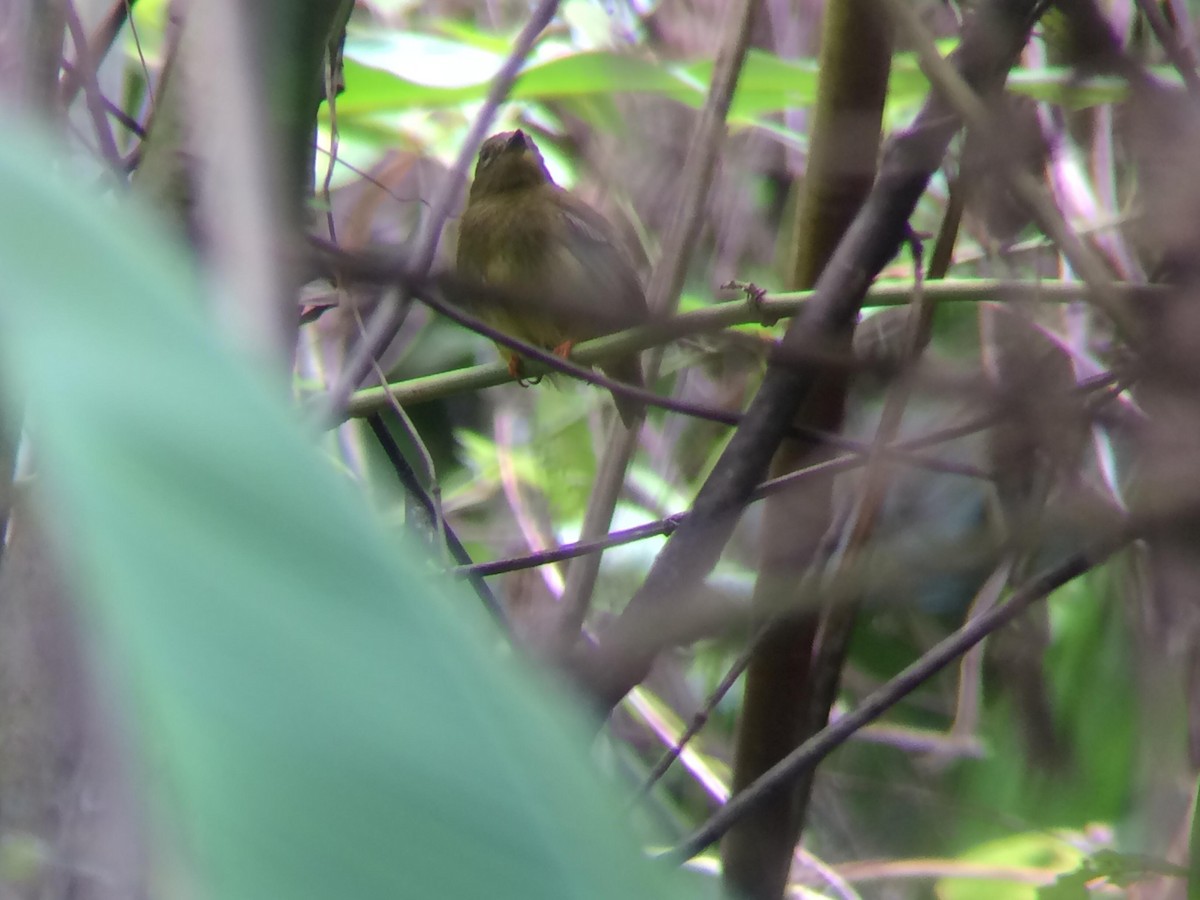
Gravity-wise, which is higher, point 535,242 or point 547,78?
point 547,78

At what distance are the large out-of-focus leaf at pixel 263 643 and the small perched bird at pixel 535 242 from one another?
6.44ft

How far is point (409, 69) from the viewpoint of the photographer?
6.27 feet

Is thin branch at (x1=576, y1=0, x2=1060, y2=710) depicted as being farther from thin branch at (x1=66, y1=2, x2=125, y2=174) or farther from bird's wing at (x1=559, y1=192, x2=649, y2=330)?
bird's wing at (x1=559, y1=192, x2=649, y2=330)

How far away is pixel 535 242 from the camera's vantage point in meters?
2.46

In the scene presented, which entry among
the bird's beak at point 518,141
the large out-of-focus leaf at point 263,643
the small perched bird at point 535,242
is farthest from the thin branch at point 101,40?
the bird's beak at point 518,141

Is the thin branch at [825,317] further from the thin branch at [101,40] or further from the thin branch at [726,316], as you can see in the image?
the thin branch at [101,40]

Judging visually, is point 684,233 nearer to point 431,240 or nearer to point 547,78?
point 431,240

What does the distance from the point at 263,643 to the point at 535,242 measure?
7.37 feet

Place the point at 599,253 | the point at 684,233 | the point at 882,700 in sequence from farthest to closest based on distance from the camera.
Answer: the point at 599,253 → the point at 684,233 → the point at 882,700

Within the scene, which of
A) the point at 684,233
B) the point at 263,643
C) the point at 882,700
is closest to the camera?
the point at 263,643

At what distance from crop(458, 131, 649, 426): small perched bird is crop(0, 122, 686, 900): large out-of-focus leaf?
1.96 meters

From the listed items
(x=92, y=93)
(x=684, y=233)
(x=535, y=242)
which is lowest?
(x=535, y=242)

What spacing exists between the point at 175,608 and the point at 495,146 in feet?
7.75

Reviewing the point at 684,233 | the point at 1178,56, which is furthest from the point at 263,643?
the point at 684,233
